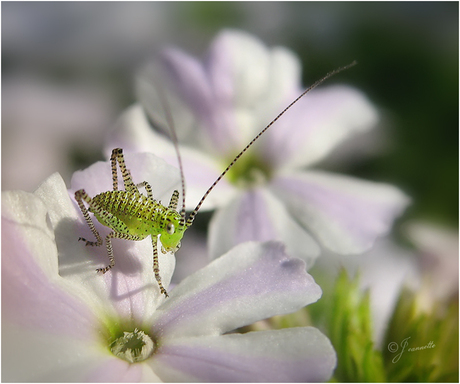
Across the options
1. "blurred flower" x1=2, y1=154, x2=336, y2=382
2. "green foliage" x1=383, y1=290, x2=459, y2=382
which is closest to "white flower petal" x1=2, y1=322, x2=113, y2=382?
"blurred flower" x1=2, y1=154, x2=336, y2=382

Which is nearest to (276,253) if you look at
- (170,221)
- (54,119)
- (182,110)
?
(170,221)

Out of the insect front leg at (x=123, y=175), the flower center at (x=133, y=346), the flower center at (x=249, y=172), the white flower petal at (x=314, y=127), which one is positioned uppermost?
the white flower petal at (x=314, y=127)

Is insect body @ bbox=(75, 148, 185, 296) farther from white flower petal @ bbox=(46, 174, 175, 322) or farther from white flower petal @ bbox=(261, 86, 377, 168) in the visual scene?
white flower petal @ bbox=(261, 86, 377, 168)

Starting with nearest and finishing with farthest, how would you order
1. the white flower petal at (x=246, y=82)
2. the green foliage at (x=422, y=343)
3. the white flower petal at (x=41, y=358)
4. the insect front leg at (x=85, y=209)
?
the white flower petal at (x=41, y=358)
the insect front leg at (x=85, y=209)
the green foliage at (x=422, y=343)
the white flower petal at (x=246, y=82)

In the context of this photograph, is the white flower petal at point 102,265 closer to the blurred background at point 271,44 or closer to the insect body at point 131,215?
the insect body at point 131,215

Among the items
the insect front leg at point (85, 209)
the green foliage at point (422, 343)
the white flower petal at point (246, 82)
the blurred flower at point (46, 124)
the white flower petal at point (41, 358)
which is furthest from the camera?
the blurred flower at point (46, 124)

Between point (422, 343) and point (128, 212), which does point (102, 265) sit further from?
point (422, 343)

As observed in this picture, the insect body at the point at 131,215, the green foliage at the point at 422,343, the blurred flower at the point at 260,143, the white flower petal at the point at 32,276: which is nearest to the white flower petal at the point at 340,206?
the blurred flower at the point at 260,143

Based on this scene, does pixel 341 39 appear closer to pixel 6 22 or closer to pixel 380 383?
pixel 6 22
